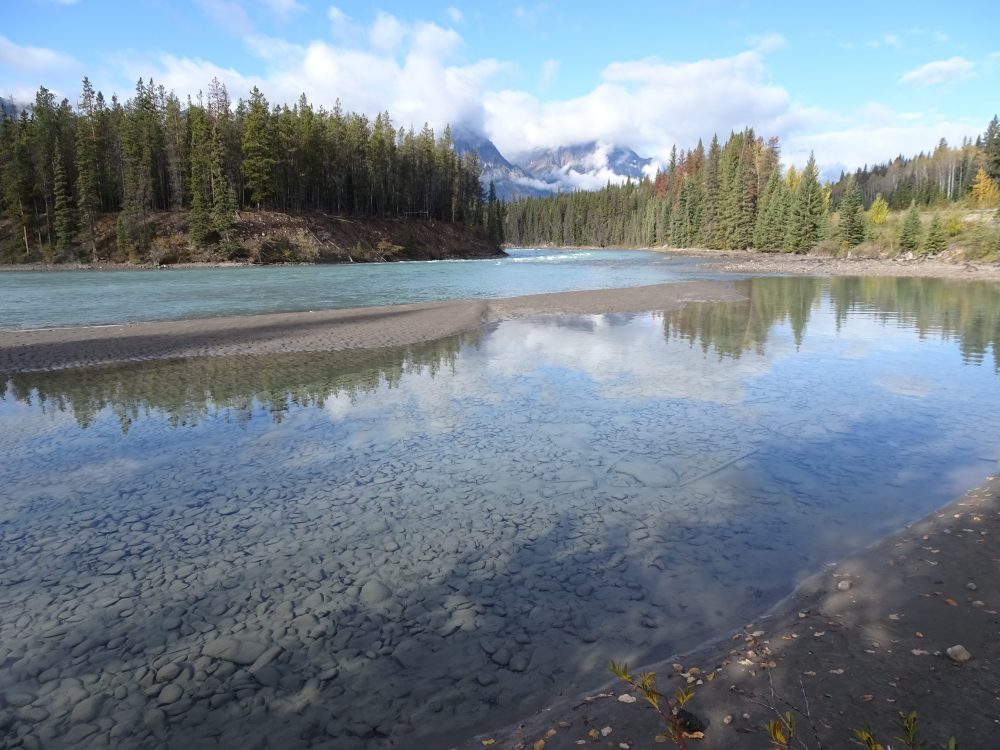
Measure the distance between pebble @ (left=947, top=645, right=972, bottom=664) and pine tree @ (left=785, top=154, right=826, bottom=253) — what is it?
3667 inches

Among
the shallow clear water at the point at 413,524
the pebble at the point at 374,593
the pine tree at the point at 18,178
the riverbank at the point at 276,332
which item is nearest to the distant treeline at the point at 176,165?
the pine tree at the point at 18,178

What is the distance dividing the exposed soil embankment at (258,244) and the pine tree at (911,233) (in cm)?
7284

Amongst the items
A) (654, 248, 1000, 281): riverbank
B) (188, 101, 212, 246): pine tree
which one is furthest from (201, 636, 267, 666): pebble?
(188, 101, 212, 246): pine tree

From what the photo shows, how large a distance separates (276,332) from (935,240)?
74897 millimetres

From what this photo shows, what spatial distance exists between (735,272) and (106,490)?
6552 centimetres

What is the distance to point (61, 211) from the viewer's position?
255 feet

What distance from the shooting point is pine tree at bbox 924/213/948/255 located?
66688 millimetres

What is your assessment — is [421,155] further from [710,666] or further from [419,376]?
[710,666]

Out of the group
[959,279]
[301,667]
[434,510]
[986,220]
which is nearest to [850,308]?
[959,279]

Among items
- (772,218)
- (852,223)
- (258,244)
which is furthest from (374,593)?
(772,218)

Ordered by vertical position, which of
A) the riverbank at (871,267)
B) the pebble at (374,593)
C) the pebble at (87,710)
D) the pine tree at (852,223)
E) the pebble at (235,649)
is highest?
the pine tree at (852,223)

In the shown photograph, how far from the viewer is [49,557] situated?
24.0ft

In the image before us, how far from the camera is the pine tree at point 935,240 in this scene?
66688mm

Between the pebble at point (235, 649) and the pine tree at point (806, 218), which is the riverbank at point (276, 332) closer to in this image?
the pebble at point (235, 649)
